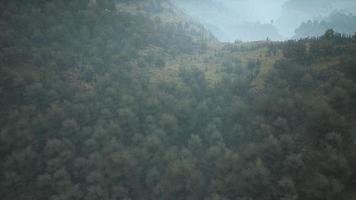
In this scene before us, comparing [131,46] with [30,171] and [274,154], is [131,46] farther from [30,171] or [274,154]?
[274,154]

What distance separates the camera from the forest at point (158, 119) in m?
33.9

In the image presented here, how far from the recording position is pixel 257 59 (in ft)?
197

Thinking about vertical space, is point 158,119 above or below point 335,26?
below

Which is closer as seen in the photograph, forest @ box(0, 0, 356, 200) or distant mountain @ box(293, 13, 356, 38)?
forest @ box(0, 0, 356, 200)

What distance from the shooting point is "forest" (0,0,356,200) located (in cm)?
3394

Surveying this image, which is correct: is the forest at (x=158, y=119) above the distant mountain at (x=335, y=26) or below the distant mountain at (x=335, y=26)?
below

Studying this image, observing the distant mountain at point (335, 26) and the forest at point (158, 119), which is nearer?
the forest at point (158, 119)

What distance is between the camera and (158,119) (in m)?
49.0

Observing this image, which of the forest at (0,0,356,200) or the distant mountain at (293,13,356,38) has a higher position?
the distant mountain at (293,13,356,38)

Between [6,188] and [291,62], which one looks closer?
[6,188]

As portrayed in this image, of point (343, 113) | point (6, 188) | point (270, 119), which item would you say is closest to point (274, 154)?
point (270, 119)

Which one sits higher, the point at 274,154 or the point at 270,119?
the point at 270,119

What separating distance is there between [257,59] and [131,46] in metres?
33.3

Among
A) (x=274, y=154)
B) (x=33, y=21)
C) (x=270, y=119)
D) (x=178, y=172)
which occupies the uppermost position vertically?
(x=33, y=21)
